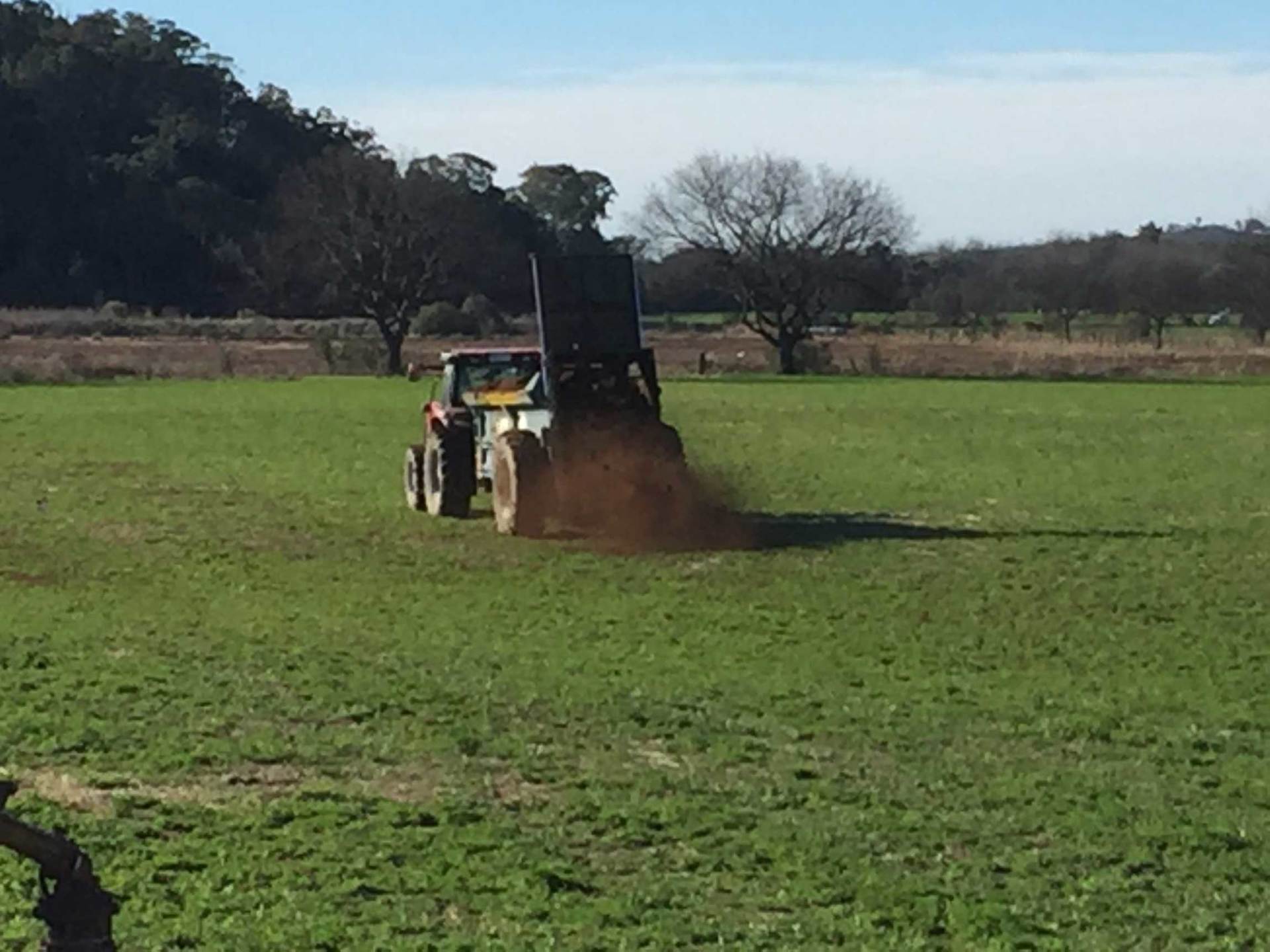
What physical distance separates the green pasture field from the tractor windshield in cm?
147

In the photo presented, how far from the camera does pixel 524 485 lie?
2044cm

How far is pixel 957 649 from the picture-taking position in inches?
562

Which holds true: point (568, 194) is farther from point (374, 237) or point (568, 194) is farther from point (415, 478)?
point (415, 478)

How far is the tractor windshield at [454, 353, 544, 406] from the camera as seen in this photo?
72.9 feet

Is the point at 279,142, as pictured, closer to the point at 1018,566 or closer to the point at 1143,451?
the point at 1143,451

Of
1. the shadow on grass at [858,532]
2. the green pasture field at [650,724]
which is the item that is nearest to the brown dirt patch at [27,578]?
the green pasture field at [650,724]

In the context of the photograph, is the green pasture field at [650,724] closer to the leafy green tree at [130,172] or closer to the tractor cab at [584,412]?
the tractor cab at [584,412]

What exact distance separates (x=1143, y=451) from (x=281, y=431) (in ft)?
44.9

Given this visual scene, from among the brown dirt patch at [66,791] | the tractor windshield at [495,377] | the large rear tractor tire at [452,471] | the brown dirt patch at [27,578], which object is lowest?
the brown dirt patch at [27,578]

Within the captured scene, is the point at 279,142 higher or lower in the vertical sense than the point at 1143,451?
higher

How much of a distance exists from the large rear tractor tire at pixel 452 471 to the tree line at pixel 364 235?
4065cm

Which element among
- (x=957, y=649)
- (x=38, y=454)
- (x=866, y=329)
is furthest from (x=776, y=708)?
(x=866, y=329)

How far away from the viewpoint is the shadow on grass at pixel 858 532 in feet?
67.8

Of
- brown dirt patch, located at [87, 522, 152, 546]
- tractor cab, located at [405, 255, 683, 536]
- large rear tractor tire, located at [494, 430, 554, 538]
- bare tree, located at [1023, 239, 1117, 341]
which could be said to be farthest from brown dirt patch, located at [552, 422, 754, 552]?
bare tree, located at [1023, 239, 1117, 341]
